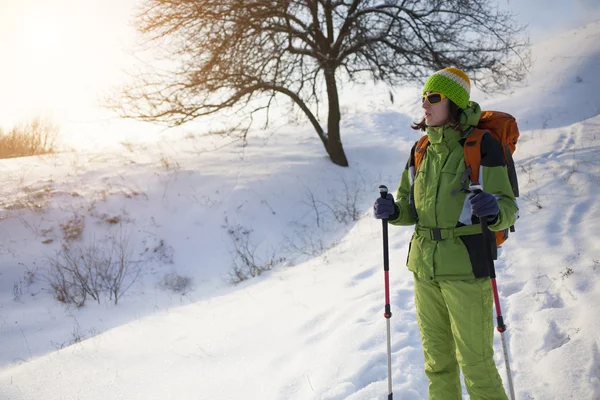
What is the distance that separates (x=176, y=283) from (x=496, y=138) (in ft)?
18.6

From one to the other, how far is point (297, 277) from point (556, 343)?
127 inches

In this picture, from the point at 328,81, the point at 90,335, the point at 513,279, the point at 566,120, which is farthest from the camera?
the point at 566,120

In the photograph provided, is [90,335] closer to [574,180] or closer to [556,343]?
[556,343]

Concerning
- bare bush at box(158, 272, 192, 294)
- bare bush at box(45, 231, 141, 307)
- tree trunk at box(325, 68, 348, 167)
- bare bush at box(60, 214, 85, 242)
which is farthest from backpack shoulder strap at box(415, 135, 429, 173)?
tree trunk at box(325, 68, 348, 167)

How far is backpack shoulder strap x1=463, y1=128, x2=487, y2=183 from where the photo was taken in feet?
6.45

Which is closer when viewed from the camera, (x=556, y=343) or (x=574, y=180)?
(x=556, y=343)

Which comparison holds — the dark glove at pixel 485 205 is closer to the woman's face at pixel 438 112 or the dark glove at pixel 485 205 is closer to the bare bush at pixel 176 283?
the woman's face at pixel 438 112

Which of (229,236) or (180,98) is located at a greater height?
(180,98)

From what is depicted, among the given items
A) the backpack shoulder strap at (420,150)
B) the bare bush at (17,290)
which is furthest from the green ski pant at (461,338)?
the bare bush at (17,290)

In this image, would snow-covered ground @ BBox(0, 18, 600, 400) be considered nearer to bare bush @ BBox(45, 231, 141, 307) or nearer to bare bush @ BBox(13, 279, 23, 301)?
bare bush @ BBox(13, 279, 23, 301)

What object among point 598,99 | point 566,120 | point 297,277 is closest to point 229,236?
point 297,277

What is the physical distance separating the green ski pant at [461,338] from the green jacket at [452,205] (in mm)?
105

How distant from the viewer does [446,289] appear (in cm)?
210

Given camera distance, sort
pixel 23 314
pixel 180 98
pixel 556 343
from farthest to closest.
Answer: pixel 180 98
pixel 23 314
pixel 556 343
